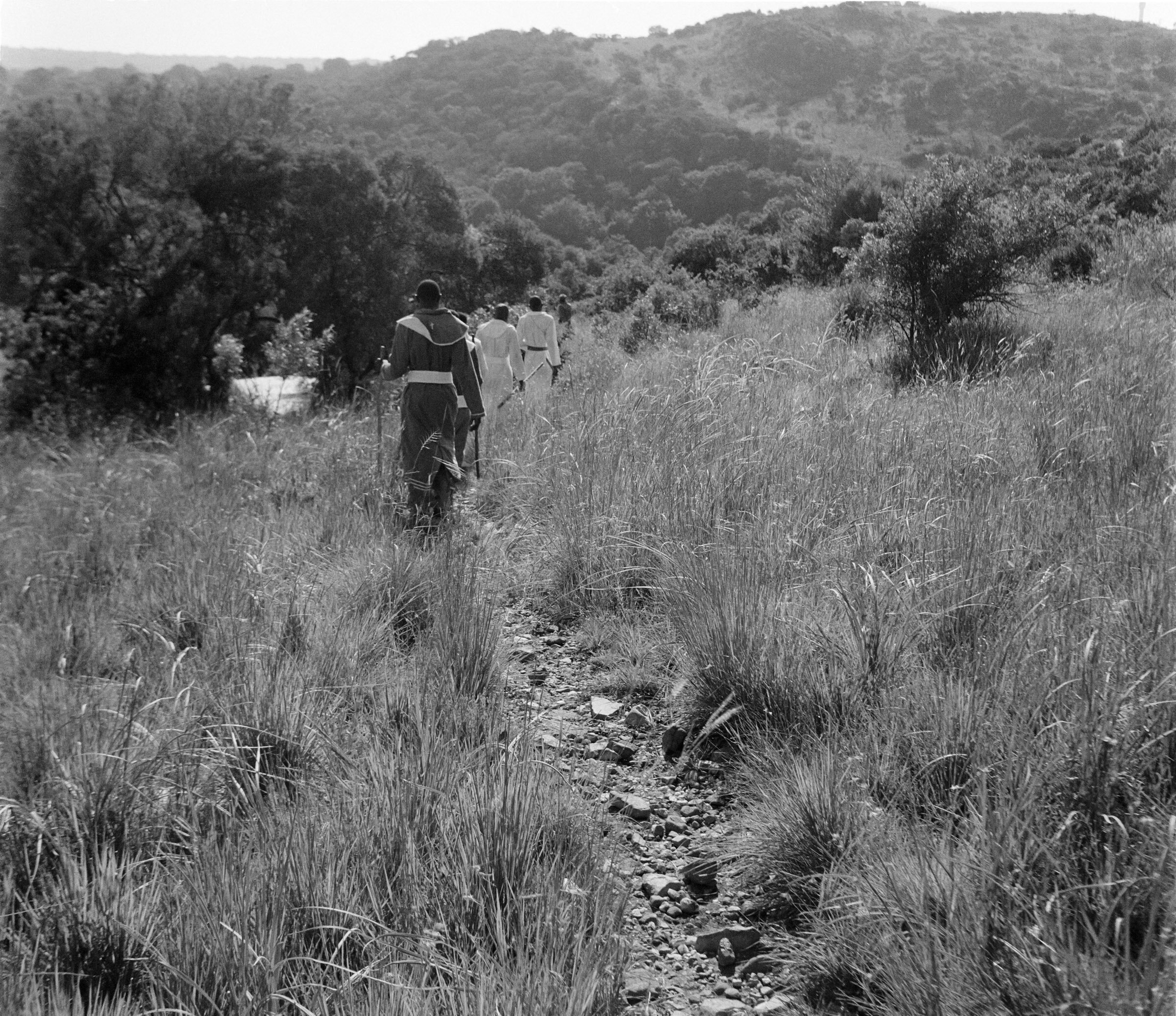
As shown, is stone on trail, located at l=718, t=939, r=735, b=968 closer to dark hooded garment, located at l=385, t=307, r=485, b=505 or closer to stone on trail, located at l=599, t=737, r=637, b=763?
stone on trail, located at l=599, t=737, r=637, b=763

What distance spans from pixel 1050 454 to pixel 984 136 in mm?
74918

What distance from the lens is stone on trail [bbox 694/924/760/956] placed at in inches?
84.8

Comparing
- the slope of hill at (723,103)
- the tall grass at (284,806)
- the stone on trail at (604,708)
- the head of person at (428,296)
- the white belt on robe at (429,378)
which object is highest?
the slope of hill at (723,103)

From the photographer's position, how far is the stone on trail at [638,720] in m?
3.22

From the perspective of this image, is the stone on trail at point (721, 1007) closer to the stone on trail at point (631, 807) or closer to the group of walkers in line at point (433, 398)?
the stone on trail at point (631, 807)

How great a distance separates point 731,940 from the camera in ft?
7.12

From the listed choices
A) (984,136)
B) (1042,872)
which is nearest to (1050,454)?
(1042,872)

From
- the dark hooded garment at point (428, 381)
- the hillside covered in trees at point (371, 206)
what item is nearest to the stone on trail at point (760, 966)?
the dark hooded garment at point (428, 381)

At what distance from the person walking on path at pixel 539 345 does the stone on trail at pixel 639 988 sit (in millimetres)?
9600

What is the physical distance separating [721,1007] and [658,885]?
0.44 metres

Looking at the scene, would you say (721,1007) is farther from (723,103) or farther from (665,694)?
(723,103)

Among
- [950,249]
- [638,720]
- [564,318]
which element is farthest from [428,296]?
[564,318]

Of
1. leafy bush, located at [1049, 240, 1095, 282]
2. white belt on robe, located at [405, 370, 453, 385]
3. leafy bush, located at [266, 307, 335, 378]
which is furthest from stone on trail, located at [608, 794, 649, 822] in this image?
leafy bush, located at [266, 307, 335, 378]

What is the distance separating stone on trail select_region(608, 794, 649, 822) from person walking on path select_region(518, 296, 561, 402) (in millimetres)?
8857
